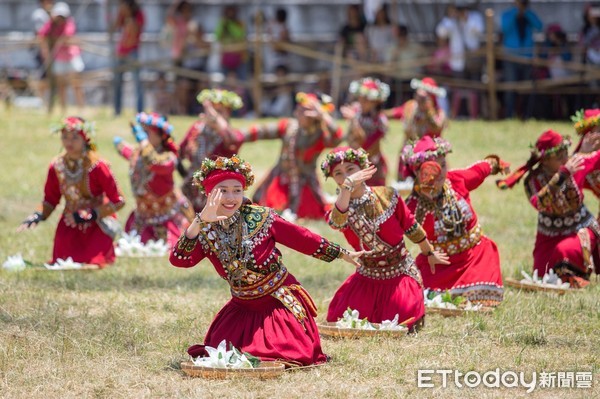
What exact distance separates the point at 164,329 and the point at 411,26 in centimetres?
1390

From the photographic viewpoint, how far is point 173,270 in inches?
388

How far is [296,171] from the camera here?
1257cm

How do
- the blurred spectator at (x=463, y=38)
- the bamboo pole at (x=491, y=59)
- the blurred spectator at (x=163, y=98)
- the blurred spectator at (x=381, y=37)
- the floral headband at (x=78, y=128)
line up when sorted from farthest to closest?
the blurred spectator at (x=163, y=98) → the blurred spectator at (x=381, y=37) → the blurred spectator at (x=463, y=38) → the bamboo pole at (x=491, y=59) → the floral headband at (x=78, y=128)

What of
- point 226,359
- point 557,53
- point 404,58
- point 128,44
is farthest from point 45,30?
point 226,359

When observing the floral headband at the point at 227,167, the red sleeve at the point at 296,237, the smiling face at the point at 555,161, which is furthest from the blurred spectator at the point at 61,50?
the red sleeve at the point at 296,237

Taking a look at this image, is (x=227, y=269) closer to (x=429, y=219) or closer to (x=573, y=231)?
(x=429, y=219)

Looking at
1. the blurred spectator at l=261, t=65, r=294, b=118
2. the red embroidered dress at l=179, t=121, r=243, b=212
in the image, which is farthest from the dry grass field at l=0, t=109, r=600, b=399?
the blurred spectator at l=261, t=65, r=294, b=118

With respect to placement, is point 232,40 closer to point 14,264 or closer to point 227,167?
point 14,264

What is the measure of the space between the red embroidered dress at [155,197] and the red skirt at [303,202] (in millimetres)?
1994

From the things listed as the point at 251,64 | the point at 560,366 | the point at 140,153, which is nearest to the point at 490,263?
the point at 560,366

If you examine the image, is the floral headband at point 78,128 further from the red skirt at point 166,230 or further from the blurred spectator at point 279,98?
the blurred spectator at point 279,98

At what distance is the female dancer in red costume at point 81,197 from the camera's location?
9.60 m

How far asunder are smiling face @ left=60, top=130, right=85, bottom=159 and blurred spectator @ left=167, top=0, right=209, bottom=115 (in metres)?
10.3

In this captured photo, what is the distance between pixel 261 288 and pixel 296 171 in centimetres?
590
